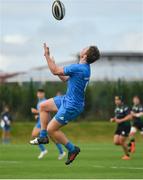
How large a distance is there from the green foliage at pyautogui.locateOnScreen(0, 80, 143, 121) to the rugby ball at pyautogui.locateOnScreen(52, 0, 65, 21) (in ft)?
133

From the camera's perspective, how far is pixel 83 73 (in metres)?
17.3

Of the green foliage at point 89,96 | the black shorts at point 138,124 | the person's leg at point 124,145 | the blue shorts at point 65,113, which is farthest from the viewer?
the green foliage at point 89,96

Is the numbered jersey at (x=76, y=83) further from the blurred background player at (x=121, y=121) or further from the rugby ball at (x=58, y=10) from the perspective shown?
the blurred background player at (x=121, y=121)

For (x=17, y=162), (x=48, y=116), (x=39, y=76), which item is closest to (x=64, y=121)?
(x=48, y=116)

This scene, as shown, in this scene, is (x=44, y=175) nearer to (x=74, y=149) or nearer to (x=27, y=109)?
(x=74, y=149)

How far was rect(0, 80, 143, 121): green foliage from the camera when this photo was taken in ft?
193

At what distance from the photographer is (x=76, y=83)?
17.3 meters

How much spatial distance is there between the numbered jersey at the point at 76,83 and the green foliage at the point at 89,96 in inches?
1607

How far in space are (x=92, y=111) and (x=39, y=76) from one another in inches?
654

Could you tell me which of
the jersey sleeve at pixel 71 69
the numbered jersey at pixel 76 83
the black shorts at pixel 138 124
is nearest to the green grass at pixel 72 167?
the numbered jersey at pixel 76 83

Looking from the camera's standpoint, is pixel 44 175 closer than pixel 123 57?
Yes

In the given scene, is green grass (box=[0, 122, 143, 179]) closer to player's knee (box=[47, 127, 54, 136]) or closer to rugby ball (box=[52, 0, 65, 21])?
player's knee (box=[47, 127, 54, 136])

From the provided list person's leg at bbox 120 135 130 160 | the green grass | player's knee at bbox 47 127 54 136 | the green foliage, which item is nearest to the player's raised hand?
player's knee at bbox 47 127 54 136

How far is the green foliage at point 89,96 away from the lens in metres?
58.9
